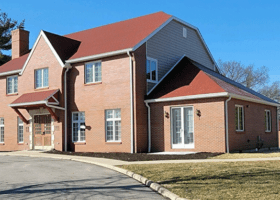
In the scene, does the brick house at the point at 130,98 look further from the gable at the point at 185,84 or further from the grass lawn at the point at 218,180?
the grass lawn at the point at 218,180

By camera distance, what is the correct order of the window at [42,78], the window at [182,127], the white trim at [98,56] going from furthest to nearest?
the window at [42,78] < the white trim at [98,56] < the window at [182,127]

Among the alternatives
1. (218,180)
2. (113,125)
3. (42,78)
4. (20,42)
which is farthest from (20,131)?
(218,180)

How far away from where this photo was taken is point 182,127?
2005 cm

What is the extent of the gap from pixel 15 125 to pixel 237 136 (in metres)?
15.5

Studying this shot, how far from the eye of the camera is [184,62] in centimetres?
2405

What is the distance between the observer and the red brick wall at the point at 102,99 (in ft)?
68.7

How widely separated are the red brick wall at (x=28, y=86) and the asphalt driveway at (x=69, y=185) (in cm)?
1062

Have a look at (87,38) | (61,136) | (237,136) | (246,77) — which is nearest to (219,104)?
(237,136)

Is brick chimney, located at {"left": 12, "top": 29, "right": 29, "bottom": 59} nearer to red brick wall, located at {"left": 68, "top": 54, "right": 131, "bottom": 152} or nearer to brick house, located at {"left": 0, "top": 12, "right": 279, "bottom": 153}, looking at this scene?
brick house, located at {"left": 0, "top": 12, "right": 279, "bottom": 153}

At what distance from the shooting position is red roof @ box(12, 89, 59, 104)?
22.9m

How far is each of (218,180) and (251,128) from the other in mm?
12603

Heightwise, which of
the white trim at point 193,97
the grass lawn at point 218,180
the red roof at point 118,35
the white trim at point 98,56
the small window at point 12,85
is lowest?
the grass lawn at point 218,180

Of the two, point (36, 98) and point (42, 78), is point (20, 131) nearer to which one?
point (36, 98)

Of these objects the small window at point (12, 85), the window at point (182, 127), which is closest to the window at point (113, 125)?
the window at point (182, 127)
